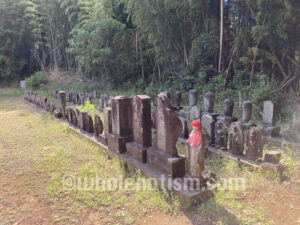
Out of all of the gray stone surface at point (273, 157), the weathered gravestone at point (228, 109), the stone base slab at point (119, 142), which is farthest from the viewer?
the weathered gravestone at point (228, 109)

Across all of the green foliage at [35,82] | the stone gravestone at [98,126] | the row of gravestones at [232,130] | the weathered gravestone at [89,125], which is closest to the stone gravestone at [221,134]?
the row of gravestones at [232,130]

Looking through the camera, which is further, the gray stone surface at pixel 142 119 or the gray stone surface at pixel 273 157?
the gray stone surface at pixel 142 119

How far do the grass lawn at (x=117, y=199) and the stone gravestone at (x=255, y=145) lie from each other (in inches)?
8.7

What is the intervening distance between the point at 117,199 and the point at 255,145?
5.36 feet

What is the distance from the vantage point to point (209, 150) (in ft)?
10.8

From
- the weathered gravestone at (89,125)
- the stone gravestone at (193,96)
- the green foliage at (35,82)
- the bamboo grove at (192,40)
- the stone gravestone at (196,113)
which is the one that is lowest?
the weathered gravestone at (89,125)

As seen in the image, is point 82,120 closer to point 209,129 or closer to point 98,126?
point 98,126

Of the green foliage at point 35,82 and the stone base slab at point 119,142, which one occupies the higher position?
the green foliage at point 35,82

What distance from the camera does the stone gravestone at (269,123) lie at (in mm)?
3812

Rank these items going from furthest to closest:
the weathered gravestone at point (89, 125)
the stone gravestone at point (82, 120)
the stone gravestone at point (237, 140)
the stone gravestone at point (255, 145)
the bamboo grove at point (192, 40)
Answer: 1. the bamboo grove at point (192, 40)
2. the stone gravestone at point (82, 120)
3. the weathered gravestone at point (89, 125)
4. the stone gravestone at point (237, 140)
5. the stone gravestone at point (255, 145)

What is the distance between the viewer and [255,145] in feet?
9.04

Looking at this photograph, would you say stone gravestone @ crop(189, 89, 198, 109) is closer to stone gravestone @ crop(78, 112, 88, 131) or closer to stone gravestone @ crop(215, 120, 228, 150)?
stone gravestone @ crop(215, 120, 228, 150)

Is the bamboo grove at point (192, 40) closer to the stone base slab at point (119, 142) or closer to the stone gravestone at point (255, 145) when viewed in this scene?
the stone gravestone at point (255, 145)

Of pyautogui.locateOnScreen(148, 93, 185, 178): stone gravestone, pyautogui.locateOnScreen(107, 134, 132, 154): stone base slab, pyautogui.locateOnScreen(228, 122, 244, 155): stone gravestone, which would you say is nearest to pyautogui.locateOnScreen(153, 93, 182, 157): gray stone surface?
pyautogui.locateOnScreen(148, 93, 185, 178): stone gravestone
